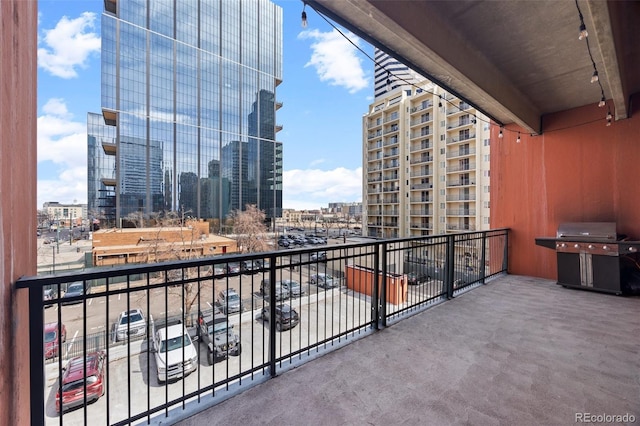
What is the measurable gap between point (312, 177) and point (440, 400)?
46430 mm

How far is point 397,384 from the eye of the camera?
1.94m

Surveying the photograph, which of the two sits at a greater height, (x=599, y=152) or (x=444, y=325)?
(x=599, y=152)

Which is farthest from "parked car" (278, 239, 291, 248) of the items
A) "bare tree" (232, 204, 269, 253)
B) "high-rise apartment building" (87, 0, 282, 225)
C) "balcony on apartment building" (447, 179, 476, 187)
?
"balcony on apartment building" (447, 179, 476, 187)

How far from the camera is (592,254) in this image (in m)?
4.11

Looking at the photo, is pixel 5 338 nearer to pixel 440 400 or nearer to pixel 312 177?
pixel 440 400

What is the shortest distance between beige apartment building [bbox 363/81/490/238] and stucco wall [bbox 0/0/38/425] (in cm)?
2029

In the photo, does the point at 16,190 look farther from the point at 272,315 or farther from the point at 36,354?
the point at 272,315

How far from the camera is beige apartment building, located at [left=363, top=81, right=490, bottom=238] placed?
20.1 m

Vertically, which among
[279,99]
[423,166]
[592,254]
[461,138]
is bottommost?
[592,254]

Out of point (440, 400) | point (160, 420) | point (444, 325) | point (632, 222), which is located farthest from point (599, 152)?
point (160, 420)

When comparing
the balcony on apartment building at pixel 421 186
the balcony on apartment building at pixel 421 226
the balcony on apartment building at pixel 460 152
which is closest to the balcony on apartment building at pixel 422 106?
the balcony on apartment building at pixel 460 152

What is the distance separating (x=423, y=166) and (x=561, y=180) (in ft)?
65.2

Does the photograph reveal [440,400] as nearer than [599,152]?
Yes

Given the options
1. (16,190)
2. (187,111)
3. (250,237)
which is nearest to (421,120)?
(250,237)
